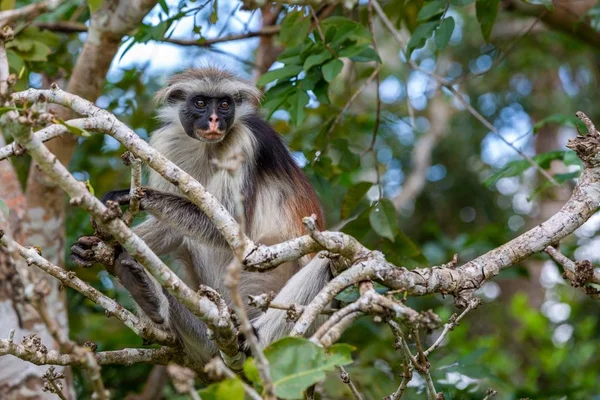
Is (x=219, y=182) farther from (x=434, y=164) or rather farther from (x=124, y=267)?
(x=434, y=164)

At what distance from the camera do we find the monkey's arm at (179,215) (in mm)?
5578

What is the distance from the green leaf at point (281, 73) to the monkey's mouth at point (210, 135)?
48 cm

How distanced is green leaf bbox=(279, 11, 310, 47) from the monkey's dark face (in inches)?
26.0

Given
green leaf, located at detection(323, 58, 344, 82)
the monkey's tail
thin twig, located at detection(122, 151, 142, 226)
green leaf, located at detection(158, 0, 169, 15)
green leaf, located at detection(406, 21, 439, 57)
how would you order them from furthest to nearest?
green leaf, located at detection(158, 0, 169, 15) < green leaf, located at detection(406, 21, 439, 57) < green leaf, located at detection(323, 58, 344, 82) < the monkey's tail < thin twig, located at detection(122, 151, 142, 226)

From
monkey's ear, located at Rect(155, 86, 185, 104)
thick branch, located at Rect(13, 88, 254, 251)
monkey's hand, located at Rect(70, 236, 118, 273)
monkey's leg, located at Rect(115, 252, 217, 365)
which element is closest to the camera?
thick branch, located at Rect(13, 88, 254, 251)

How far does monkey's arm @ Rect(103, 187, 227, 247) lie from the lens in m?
5.58

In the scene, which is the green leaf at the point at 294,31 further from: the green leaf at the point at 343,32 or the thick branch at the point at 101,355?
the thick branch at the point at 101,355

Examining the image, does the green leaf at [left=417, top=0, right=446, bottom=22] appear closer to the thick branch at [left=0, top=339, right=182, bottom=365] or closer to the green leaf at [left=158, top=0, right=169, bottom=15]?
the green leaf at [left=158, top=0, right=169, bottom=15]

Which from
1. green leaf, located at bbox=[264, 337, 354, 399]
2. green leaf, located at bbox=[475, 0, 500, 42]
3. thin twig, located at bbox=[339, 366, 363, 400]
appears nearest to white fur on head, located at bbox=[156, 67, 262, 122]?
green leaf, located at bbox=[475, 0, 500, 42]

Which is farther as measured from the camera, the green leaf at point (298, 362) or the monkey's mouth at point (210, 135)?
the monkey's mouth at point (210, 135)

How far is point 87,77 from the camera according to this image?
6.86 m

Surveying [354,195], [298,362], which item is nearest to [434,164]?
[354,195]

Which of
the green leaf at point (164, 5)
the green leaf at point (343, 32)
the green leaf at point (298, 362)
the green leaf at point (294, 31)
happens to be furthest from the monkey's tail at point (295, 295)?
the green leaf at point (164, 5)

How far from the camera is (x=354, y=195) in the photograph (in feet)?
22.0
